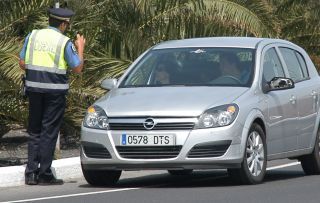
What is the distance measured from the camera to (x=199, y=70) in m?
12.6

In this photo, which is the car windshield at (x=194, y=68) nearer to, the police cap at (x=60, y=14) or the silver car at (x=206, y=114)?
the silver car at (x=206, y=114)

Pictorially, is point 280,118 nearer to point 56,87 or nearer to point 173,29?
point 56,87

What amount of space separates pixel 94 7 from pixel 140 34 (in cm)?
90

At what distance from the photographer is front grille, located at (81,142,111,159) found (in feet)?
38.3

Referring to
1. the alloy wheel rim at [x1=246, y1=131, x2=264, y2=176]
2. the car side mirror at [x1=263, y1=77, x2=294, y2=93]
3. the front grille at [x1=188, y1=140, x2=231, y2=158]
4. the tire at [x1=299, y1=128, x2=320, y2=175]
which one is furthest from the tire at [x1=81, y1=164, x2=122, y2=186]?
the tire at [x1=299, y1=128, x2=320, y2=175]

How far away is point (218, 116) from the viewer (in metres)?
11.5

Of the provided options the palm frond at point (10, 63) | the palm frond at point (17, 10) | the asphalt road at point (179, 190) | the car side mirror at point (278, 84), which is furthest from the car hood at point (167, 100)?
the palm frond at point (17, 10)

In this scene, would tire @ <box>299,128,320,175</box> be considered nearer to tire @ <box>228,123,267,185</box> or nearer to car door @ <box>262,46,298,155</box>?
car door @ <box>262,46,298,155</box>

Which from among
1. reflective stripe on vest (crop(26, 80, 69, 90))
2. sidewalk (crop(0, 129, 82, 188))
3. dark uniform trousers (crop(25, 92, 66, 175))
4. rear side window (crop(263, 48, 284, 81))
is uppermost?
rear side window (crop(263, 48, 284, 81))

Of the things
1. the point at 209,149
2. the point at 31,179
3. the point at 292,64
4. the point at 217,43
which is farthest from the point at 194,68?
the point at 31,179

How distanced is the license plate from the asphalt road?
1.54 feet

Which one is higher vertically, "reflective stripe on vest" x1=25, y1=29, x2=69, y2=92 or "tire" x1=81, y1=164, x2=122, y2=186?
"reflective stripe on vest" x1=25, y1=29, x2=69, y2=92

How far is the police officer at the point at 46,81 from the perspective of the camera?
40.2 ft

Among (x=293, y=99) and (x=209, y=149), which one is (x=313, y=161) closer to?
(x=293, y=99)
